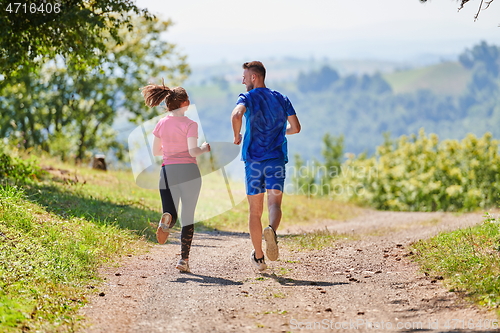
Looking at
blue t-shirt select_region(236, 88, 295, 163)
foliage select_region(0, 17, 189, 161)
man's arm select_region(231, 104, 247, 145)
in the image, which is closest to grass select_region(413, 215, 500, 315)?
blue t-shirt select_region(236, 88, 295, 163)

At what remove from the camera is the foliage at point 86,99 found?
26703 mm

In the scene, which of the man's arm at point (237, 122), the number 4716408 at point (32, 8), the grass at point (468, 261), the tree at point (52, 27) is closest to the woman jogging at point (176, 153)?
the man's arm at point (237, 122)

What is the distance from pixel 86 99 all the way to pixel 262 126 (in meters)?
27.0

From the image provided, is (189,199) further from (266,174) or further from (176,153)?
(266,174)

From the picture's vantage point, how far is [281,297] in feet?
17.4

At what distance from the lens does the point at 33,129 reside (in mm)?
32000

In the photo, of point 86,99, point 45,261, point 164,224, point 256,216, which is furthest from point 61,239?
point 86,99

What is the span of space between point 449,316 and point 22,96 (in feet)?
94.9

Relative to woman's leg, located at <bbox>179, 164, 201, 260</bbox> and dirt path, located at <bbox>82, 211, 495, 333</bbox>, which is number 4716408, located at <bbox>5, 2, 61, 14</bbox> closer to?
dirt path, located at <bbox>82, 211, 495, 333</bbox>

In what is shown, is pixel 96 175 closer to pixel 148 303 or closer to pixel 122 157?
pixel 148 303

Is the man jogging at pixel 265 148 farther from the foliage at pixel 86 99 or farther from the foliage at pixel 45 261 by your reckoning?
the foliage at pixel 86 99

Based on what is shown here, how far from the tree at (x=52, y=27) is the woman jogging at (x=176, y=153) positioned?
5.36m

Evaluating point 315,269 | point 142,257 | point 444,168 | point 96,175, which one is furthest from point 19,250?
point 444,168

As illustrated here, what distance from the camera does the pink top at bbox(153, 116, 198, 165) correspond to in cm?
609
